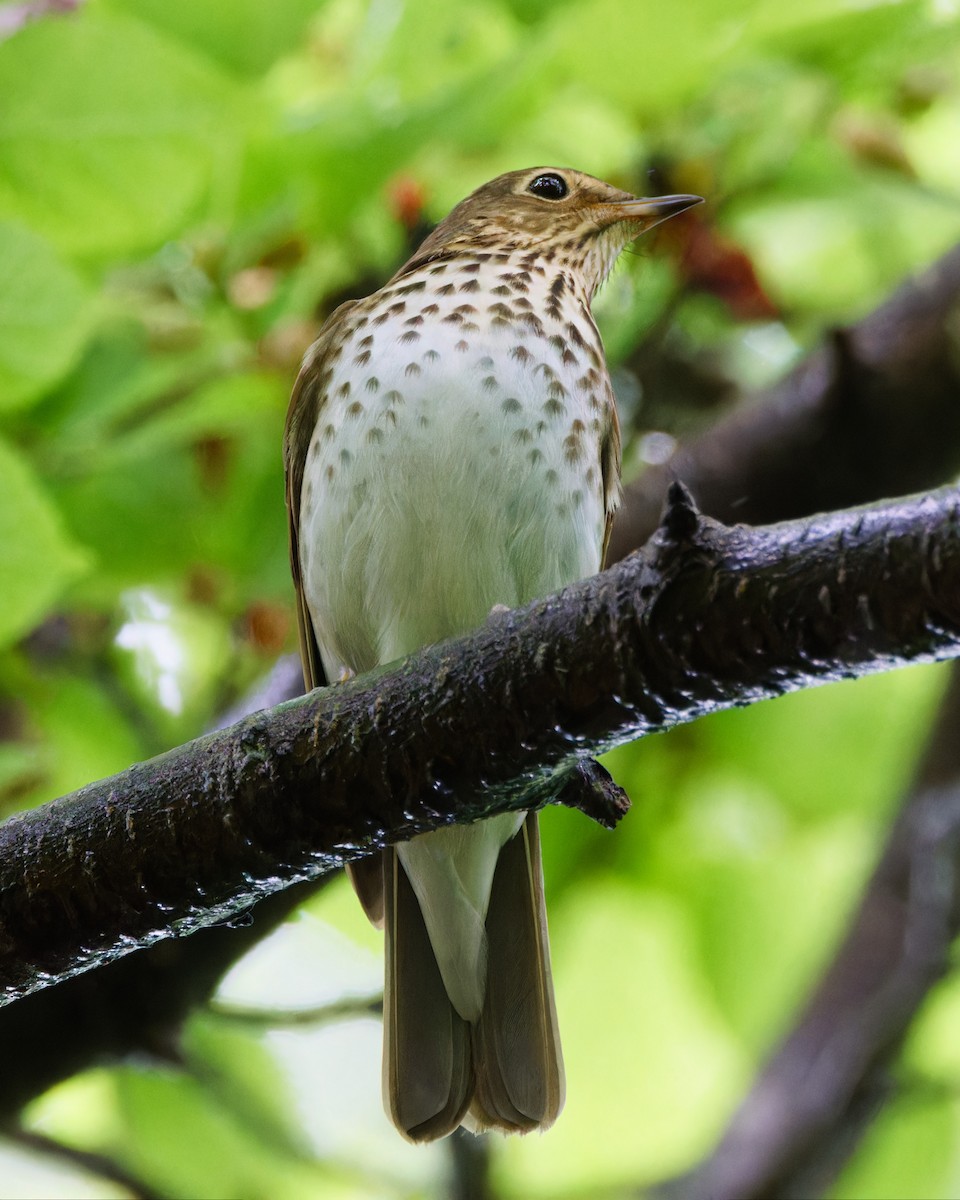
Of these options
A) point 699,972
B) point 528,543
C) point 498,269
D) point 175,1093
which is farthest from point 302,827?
point 699,972

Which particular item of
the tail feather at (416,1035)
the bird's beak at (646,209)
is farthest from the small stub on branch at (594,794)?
the bird's beak at (646,209)

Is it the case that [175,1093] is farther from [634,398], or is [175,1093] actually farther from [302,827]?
[634,398]

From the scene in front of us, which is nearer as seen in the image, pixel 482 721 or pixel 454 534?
pixel 482 721

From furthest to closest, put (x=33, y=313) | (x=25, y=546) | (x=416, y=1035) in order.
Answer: (x=416, y=1035) → (x=33, y=313) → (x=25, y=546)

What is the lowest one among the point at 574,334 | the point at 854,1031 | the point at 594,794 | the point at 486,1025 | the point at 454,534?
the point at 854,1031

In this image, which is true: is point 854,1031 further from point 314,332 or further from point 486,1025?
point 314,332

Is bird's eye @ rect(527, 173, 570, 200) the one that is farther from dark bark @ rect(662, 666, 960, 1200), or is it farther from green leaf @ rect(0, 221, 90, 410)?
dark bark @ rect(662, 666, 960, 1200)

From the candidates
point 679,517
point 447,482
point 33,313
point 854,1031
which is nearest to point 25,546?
point 33,313
